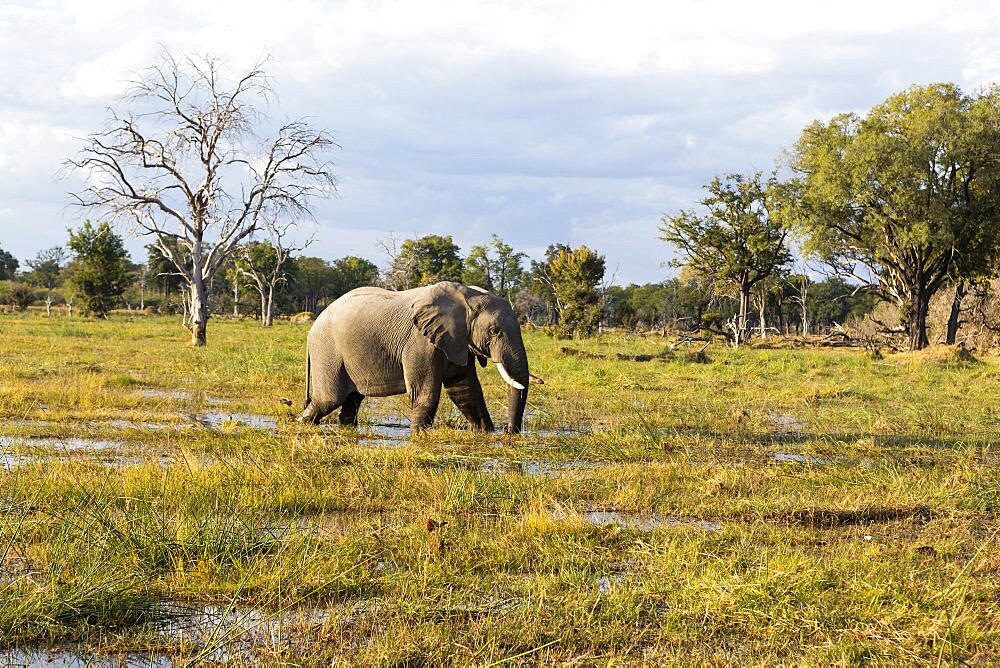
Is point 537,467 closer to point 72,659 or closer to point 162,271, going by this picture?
point 72,659

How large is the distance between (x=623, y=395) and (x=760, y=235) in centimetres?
3761

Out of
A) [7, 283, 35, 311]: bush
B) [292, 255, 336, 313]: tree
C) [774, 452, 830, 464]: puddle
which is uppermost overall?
[292, 255, 336, 313]: tree

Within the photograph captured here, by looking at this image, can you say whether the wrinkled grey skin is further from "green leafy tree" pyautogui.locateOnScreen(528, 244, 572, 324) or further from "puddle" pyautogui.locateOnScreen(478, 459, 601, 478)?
"green leafy tree" pyautogui.locateOnScreen(528, 244, 572, 324)

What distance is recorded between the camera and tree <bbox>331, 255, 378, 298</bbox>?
85750 mm

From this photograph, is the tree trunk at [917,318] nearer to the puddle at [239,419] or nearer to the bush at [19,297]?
the puddle at [239,419]

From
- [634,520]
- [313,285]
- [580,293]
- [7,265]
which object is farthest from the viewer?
[7,265]

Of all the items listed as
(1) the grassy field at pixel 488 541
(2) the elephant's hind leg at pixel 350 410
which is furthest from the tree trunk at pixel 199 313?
(2) the elephant's hind leg at pixel 350 410

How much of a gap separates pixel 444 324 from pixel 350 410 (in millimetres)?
1924

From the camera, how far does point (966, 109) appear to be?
3428cm

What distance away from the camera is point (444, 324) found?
1045 centimetres

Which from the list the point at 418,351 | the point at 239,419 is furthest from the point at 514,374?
the point at 239,419

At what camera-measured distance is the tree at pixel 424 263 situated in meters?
69.2

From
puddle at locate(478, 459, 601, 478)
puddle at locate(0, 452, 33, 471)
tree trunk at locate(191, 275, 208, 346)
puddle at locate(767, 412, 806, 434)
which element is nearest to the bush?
tree trunk at locate(191, 275, 208, 346)

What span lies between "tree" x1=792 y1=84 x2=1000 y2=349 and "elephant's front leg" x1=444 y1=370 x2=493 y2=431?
27.1 m
